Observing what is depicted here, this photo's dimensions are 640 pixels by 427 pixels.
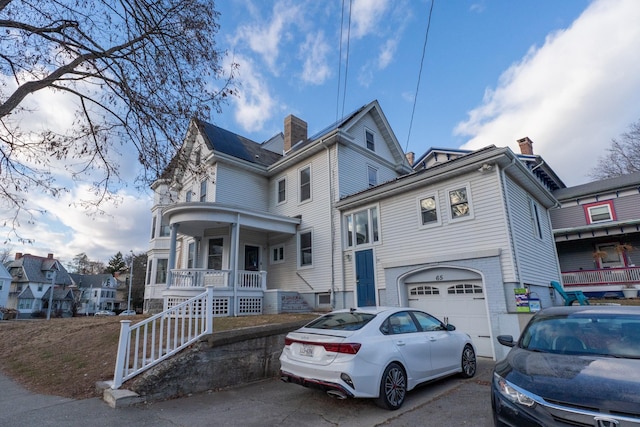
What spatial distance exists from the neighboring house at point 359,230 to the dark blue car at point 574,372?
15.7ft

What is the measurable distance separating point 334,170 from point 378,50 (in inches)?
208

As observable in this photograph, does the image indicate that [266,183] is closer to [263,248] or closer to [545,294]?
[263,248]

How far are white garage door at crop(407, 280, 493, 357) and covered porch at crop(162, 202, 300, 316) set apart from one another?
6.52 metres

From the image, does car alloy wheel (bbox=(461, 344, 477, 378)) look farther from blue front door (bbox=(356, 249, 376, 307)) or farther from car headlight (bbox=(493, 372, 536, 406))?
blue front door (bbox=(356, 249, 376, 307))

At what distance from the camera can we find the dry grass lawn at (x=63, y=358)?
6426mm

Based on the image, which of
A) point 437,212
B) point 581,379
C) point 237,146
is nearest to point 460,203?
point 437,212

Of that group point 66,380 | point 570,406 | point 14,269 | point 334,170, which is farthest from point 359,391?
point 14,269

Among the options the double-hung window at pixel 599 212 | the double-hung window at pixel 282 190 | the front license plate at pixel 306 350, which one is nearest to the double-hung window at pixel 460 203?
the front license plate at pixel 306 350

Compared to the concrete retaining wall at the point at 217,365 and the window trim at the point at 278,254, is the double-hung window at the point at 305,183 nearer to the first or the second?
the window trim at the point at 278,254

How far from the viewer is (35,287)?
162 feet

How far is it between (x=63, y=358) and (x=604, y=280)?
76.9 feet

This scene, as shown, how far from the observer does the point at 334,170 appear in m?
14.7

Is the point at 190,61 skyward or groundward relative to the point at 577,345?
skyward

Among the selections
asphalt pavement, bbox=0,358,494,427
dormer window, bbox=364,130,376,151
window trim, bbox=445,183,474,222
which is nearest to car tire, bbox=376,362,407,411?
asphalt pavement, bbox=0,358,494,427
